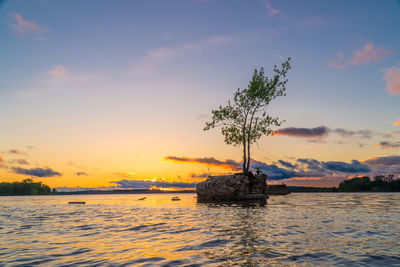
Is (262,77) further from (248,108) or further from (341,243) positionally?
(341,243)

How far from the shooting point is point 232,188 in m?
35.4

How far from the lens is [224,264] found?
570 centimetres

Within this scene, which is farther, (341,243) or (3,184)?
(3,184)

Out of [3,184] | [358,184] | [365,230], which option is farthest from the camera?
[358,184]

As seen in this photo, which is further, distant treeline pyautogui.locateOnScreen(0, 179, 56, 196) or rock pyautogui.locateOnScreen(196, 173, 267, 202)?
distant treeline pyautogui.locateOnScreen(0, 179, 56, 196)

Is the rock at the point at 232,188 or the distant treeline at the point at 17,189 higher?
the rock at the point at 232,188

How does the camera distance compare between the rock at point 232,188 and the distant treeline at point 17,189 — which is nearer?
the rock at point 232,188

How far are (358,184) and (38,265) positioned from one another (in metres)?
230

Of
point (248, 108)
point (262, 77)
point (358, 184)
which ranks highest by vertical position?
point (262, 77)

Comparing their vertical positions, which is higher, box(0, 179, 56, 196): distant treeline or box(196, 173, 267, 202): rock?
box(196, 173, 267, 202): rock

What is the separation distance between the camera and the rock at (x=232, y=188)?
35.4 metres

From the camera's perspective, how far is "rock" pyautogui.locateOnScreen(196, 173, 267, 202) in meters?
35.4

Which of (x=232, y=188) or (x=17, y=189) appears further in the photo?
(x=17, y=189)

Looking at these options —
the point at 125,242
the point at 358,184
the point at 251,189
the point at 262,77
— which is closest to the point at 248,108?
the point at 262,77
